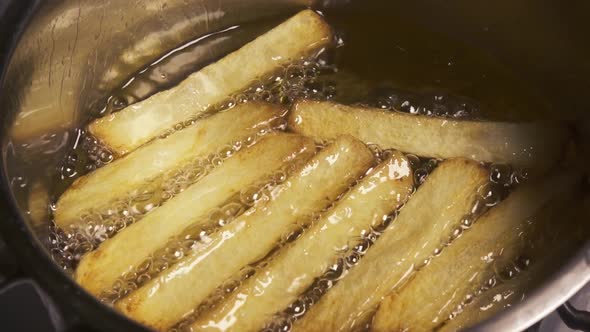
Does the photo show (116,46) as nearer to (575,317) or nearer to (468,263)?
(468,263)

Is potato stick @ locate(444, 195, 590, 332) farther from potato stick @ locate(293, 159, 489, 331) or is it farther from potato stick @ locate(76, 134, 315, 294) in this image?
potato stick @ locate(76, 134, 315, 294)

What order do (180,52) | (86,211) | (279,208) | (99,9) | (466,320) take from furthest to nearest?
1. (180,52)
2. (99,9)
3. (86,211)
4. (279,208)
5. (466,320)

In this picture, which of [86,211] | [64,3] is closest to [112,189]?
[86,211]

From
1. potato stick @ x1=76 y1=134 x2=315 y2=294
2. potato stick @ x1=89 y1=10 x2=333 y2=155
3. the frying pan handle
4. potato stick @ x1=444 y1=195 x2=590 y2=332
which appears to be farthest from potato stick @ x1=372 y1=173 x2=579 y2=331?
potato stick @ x1=89 y1=10 x2=333 y2=155

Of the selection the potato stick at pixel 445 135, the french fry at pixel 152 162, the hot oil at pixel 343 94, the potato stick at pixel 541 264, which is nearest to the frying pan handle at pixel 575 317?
the potato stick at pixel 541 264

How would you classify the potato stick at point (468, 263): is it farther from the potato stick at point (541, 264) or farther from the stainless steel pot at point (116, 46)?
the stainless steel pot at point (116, 46)

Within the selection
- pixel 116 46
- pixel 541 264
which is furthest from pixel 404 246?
pixel 116 46

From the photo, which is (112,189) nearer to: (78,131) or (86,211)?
(86,211)
